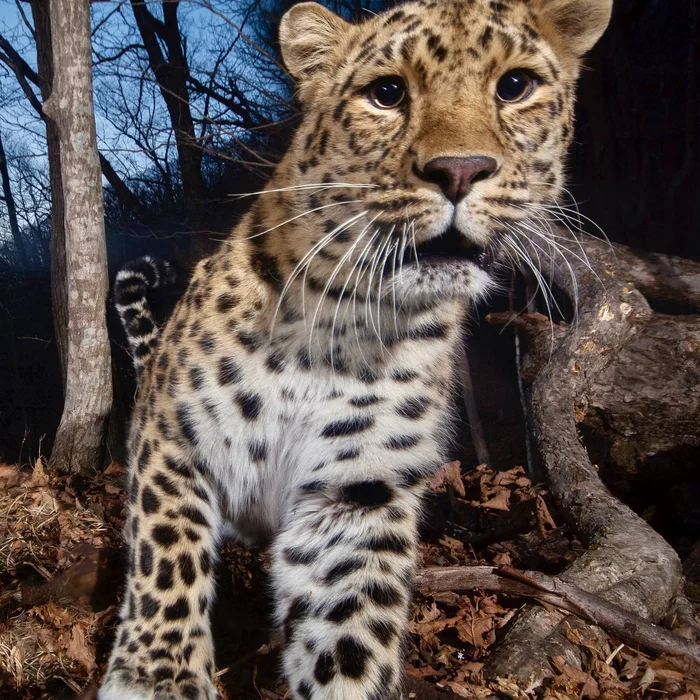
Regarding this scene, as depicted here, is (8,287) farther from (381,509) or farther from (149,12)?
(381,509)

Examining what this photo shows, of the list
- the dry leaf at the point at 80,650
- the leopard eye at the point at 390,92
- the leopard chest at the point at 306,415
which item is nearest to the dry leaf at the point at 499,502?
the leopard chest at the point at 306,415

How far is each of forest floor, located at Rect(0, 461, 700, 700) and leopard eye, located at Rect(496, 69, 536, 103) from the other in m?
1.95

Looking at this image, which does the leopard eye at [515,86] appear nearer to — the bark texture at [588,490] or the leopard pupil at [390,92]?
the leopard pupil at [390,92]

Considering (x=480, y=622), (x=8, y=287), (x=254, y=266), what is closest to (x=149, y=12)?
(x=8, y=287)

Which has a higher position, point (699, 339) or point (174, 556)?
point (699, 339)

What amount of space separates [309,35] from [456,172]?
115cm

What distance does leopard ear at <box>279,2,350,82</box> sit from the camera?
2635 mm

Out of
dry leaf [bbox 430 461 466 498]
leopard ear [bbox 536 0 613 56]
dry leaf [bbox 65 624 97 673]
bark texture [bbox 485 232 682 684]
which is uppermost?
leopard ear [bbox 536 0 613 56]

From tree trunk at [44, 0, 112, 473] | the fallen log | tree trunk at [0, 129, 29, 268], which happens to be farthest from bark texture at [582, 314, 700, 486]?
tree trunk at [0, 129, 29, 268]

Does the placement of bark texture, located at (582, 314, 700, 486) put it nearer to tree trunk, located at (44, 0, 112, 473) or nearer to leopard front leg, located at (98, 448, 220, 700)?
leopard front leg, located at (98, 448, 220, 700)

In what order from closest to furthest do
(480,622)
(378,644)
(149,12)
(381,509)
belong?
(378,644), (381,509), (480,622), (149,12)

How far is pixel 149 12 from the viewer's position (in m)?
7.18

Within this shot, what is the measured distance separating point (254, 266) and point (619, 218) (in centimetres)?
516

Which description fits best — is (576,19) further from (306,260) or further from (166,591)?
(166,591)
